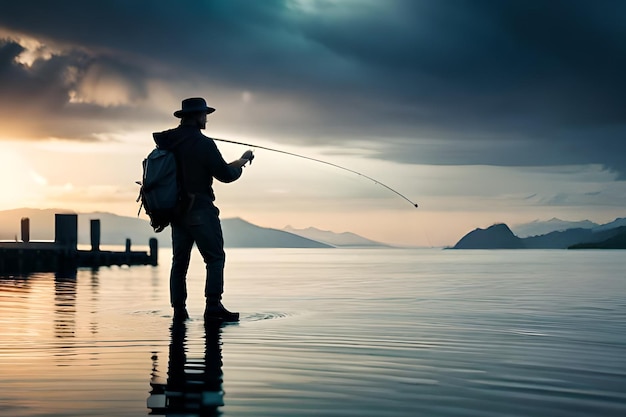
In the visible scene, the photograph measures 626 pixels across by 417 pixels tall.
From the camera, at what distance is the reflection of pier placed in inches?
1590

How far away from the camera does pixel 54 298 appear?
16.5 meters

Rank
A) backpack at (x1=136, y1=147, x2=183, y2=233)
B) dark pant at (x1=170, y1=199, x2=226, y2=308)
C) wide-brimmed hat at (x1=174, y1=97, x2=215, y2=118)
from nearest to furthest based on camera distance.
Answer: backpack at (x1=136, y1=147, x2=183, y2=233), dark pant at (x1=170, y1=199, x2=226, y2=308), wide-brimmed hat at (x1=174, y1=97, x2=215, y2=118)

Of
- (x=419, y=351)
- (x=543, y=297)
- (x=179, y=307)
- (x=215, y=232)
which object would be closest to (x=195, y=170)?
(x=215, y=232)

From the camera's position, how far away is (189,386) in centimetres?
581

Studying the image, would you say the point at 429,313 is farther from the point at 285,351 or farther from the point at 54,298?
the point at 54,298

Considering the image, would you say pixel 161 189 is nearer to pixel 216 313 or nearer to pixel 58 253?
pixel 216 313

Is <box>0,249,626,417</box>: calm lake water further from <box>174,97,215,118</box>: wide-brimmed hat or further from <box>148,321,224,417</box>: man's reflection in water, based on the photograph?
<box>174,97,215,118</box>: wide-brimmed hat

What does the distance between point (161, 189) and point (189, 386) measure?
4980mm

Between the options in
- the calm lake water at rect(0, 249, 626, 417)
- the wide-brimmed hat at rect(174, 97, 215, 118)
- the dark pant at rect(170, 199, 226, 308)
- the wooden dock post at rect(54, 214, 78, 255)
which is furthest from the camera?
the wooden dock post at rect(54, 214, 78, 255)

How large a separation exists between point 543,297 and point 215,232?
30.6ft

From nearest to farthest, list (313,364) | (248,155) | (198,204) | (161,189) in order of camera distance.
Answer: (313,364) → (161,189) → (198,204) → (248,155)

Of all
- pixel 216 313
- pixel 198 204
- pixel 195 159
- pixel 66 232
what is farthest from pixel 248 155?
pixel 66 232

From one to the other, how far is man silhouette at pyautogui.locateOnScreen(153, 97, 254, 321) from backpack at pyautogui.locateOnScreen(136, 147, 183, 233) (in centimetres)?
15

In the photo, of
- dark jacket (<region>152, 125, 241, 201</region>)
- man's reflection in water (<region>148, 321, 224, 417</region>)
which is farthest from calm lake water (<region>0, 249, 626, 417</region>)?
dark jacket (<region>152, 125, 241, 201</region>)
